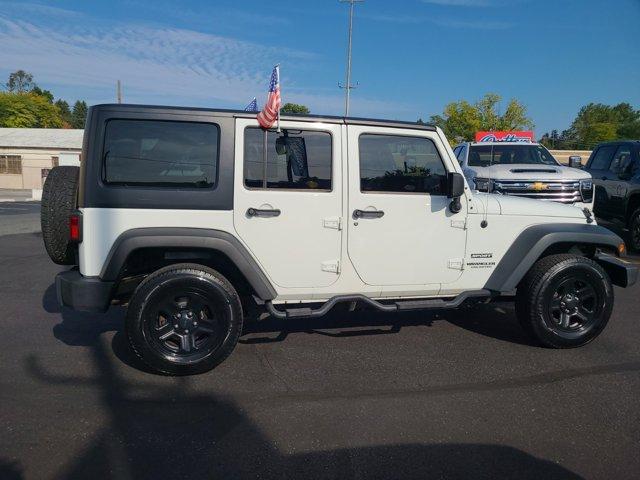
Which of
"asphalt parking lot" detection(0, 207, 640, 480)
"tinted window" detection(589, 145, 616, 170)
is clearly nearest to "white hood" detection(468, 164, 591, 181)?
"tinted window" detection(589, 145, 616, 170)

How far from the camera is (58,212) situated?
12.8ft

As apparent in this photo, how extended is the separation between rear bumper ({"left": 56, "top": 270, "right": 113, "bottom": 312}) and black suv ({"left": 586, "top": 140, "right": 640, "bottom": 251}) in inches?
350

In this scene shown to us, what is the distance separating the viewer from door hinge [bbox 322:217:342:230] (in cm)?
403

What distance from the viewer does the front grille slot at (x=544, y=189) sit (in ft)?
28.0

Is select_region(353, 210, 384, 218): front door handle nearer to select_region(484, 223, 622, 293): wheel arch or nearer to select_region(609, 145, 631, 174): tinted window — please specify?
select_region(484, 223, 622, 293): wheel arch

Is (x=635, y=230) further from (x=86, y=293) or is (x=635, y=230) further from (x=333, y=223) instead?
(x=86, y=293)

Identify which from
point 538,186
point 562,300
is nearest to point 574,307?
point 562,300

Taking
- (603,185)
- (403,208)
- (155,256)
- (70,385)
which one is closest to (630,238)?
(603,185)

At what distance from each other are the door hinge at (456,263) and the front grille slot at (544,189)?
460cm

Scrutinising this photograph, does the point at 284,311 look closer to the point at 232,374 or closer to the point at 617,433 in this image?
the point at 232,374

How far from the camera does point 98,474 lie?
8.64 feet

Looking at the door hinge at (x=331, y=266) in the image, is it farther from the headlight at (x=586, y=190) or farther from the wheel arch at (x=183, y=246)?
the headlight at (x=586, y=190)

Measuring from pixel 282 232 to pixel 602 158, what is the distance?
943cm

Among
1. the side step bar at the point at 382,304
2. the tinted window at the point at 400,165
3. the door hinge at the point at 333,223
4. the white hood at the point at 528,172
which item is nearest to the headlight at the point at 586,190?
the white hood at the point at 528,172
